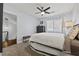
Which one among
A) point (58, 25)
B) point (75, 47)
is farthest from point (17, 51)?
point (75, 47)

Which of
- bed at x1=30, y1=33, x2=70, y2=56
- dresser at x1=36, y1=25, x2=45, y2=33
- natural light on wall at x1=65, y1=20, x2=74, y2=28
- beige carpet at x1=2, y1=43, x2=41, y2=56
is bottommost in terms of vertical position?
beige carpet at x1=2, y1=43, x2=41, y2=56

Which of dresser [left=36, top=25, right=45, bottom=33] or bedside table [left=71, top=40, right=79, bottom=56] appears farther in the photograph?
dresser [left=36, top=25, right=45, bottom=33]

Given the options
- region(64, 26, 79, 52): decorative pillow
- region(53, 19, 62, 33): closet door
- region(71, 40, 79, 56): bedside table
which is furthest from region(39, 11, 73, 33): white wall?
region(71, 40, 79, 56): bedside table

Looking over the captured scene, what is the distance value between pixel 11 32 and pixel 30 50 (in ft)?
1.38

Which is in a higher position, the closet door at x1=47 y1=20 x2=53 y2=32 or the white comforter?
the closet door at x1=47 y1=20 x2=53 y2=32

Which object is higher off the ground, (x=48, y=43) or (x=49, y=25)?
(x=49, y=25)

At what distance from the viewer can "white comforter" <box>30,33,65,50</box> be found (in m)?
1.48

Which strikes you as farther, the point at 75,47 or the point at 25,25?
the point at 25,25

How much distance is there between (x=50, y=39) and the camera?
150cm

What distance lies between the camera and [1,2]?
1540 mm

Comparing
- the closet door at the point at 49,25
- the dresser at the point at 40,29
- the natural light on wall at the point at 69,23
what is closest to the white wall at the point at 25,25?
the dresser at the point at 40,29

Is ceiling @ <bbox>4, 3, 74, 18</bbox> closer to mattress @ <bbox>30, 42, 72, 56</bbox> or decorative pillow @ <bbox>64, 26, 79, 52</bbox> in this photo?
decorative pillow @ <bbox>64, 26, 79, 52</bbox>

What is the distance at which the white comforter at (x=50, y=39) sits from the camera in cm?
148

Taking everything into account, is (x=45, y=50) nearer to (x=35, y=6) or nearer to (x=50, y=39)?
(x=50, y=39)
